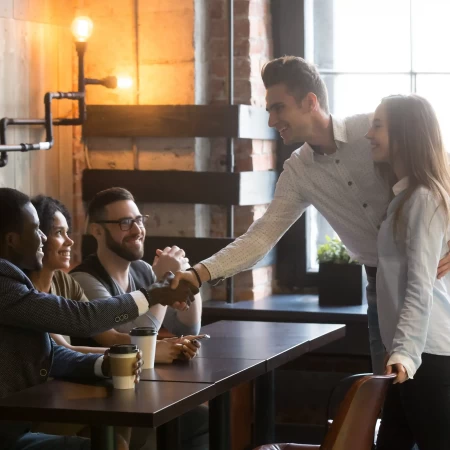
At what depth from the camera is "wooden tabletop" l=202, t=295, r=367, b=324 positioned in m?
4.22

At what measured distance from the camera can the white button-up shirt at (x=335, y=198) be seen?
3.14 m

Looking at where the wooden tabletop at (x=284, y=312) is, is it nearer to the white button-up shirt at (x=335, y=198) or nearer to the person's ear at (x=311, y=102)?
the white button-up shirt at (x=335, y=198)

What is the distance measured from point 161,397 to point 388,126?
3.19 ft

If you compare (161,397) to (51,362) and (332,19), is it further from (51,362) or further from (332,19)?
(332,19)

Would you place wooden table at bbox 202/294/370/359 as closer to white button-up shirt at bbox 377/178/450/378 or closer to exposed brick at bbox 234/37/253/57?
exposed brick at bbox 234/37/253/57

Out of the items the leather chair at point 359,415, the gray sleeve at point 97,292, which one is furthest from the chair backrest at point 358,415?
the gray sleeve at point 97,292

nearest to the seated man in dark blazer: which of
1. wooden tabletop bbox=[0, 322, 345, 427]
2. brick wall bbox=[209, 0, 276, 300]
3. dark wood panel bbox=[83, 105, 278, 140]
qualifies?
wooden tabletop bbox=[0, 322, 345, 427]

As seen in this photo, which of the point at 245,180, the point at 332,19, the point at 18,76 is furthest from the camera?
the point at 332,19

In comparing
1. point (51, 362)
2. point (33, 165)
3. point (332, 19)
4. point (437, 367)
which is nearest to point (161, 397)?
point (51, 362)

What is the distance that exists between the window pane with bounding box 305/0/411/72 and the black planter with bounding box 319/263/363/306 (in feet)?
3.18

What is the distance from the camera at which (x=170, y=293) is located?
2949 mm

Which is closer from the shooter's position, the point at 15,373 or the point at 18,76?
the point at 15,373

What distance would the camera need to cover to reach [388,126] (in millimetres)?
2699

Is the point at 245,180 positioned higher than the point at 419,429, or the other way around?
the point at 245,180
